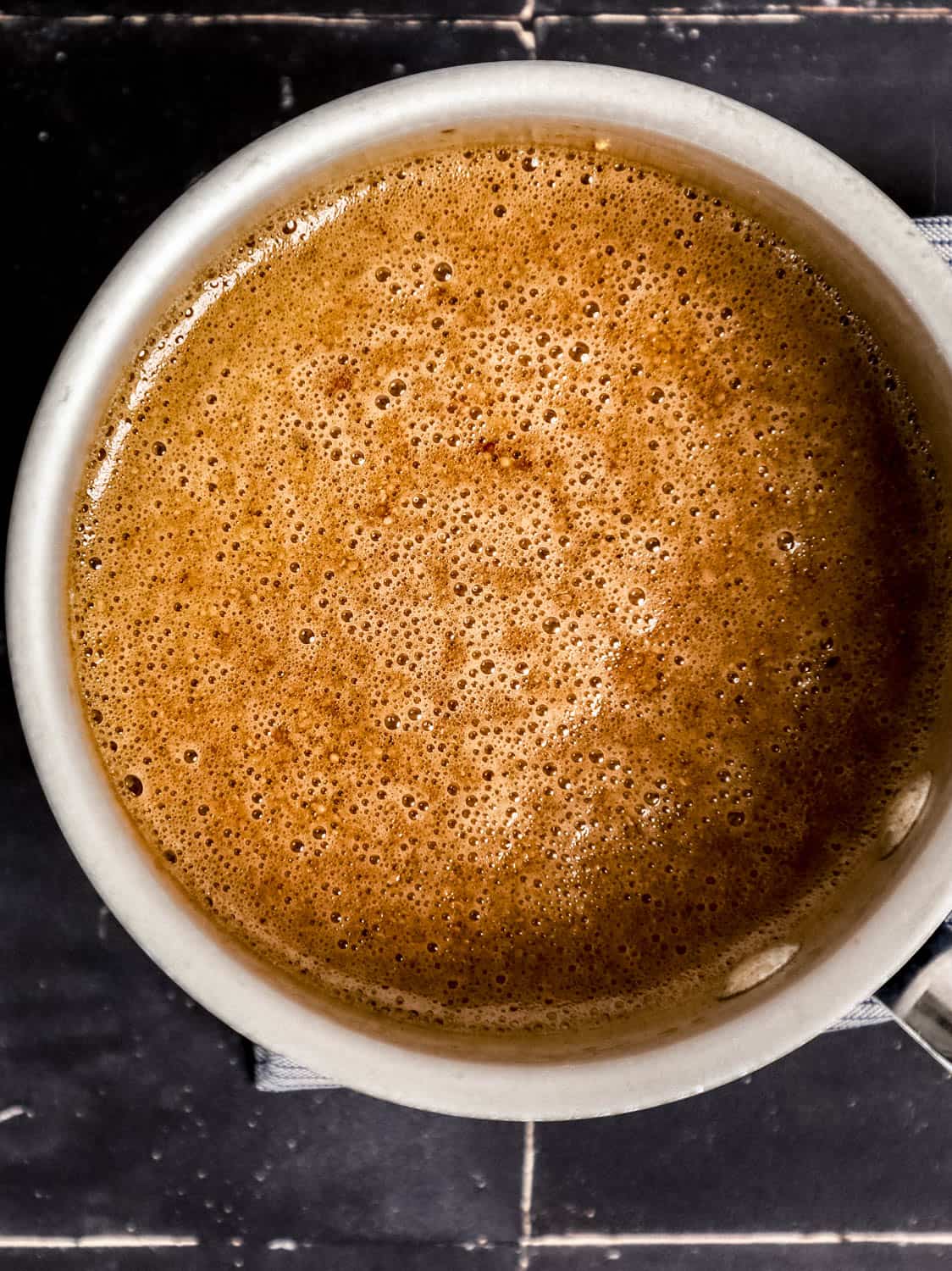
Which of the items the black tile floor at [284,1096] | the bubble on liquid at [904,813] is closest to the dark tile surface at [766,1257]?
the black tile floor at [284,1096]

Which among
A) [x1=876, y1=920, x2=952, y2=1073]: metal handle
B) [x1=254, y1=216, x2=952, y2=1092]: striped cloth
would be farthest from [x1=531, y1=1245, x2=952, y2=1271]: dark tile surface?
[x1=876, y1=920, x2=952, y2=1073]: metal handle

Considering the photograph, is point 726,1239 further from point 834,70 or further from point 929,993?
point 834,70

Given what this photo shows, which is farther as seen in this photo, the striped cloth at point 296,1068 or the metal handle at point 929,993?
the striped cloth at point 296,1068

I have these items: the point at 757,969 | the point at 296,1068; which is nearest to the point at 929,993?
the point at 757,969

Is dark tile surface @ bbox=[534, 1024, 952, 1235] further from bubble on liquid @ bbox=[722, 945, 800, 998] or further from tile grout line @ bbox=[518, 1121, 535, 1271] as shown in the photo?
bubble on liquid @ bbox=[722, 945, 800, 998]

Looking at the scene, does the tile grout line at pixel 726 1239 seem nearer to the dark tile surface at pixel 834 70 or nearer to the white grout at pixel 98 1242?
the white grout at pixel 98 1242
